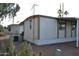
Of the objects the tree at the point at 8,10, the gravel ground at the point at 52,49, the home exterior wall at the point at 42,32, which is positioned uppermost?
the tree at the point at 8,10

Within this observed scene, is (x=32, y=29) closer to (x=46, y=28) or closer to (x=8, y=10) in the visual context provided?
(x=46, y=28)

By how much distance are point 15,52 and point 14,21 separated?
0.76 m

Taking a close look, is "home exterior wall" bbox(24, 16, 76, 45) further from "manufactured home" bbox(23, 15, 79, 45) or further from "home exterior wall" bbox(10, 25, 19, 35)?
"home exterior wall" bbox(10, 25, 19, 35)

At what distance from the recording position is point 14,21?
397 centimetres

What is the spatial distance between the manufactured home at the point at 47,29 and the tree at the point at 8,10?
528mm

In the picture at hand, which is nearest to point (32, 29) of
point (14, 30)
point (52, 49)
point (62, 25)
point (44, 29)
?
point (44, 29)

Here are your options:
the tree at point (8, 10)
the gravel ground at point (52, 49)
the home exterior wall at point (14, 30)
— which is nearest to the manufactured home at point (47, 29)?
the gravel ground at point (52, 49)

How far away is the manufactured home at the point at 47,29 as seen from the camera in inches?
190

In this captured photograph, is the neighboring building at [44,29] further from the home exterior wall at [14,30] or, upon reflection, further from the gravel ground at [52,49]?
the gravel ground at [52,49]

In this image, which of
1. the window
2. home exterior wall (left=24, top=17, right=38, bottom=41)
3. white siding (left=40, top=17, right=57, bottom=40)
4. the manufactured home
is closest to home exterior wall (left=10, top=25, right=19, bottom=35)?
the manufactured home

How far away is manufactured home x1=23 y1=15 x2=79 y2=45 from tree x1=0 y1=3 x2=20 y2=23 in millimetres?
528

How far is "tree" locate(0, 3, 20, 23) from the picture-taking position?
4023mm

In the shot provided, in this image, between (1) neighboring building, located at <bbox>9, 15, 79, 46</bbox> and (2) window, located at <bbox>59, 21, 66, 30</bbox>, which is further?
(2) window, located at <bbox>59, 21, 66, 30</bbox>

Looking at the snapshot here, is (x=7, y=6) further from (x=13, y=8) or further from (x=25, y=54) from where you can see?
(x=25, y=54)
